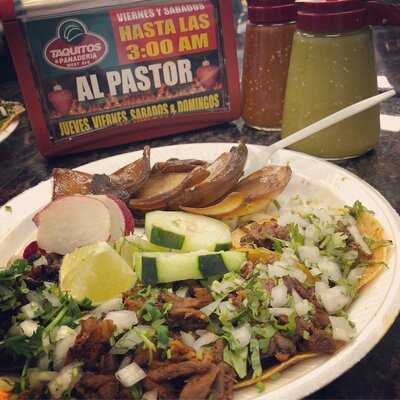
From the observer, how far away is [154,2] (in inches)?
62.2

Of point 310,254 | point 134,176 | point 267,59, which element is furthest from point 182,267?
point 267,59

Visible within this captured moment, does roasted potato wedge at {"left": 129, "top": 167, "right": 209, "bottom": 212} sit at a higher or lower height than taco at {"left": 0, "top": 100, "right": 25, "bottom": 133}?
higher

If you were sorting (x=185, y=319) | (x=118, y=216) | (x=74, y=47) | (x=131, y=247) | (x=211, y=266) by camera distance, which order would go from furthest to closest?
(x=74, y=47), (x=118, y=216), (x=131, y=247), (x=211, y=266), (x=185, y=319)

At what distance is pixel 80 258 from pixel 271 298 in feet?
1.18

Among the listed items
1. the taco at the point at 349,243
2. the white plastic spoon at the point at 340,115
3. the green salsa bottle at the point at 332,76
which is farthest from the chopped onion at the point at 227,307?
the green salsa bottle at the point at 332,76

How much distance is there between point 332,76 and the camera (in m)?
1.35

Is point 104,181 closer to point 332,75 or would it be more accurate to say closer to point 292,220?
point 292,220

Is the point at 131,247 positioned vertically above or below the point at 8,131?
above

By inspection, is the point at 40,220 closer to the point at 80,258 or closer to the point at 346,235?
the point at 80,258

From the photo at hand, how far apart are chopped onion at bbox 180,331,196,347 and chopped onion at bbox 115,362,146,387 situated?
9 centimetres

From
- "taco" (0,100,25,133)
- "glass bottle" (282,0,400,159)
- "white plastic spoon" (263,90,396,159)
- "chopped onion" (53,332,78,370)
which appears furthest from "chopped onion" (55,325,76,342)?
"taco" (0,100,25,133)

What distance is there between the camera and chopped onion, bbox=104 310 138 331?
806 millimetres

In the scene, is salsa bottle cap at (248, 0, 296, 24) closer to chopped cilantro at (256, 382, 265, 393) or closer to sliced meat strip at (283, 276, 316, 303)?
sliced meat strip at (283, 276, 316, 303)

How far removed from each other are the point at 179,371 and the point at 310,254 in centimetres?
36
